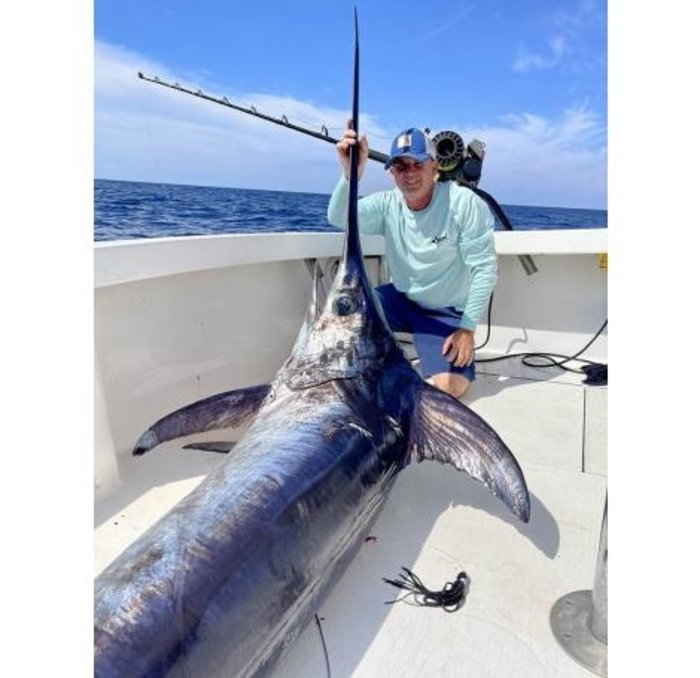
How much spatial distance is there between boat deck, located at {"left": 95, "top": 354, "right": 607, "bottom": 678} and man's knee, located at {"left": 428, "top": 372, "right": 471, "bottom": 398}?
43 cm

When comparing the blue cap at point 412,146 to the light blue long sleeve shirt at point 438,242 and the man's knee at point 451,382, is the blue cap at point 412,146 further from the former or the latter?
the man's knee at point 451,382

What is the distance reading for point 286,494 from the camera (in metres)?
1.30

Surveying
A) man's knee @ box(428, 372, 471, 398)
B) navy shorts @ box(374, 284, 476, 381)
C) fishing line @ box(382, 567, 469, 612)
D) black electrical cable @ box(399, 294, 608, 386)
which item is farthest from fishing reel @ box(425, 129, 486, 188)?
fishing line @ box(382, 567, 469, 612)

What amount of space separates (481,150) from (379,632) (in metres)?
4.05

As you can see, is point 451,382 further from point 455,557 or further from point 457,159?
point 457,159

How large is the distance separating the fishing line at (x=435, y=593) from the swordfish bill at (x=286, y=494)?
0.55ft

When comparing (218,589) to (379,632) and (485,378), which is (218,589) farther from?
(485,378)

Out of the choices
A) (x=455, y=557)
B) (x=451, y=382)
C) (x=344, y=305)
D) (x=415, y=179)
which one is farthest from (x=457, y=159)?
(x=455, y=557)

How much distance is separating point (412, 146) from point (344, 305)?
1261mm

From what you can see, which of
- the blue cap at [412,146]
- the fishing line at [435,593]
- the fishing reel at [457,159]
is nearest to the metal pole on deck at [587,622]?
the fishing line at [435,593]

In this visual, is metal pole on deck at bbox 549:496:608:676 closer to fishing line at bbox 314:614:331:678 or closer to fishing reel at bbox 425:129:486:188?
fishing line at bbox 314:614:331:678

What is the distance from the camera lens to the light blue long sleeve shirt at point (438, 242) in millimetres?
2930

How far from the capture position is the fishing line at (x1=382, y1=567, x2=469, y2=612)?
4.67 ft
